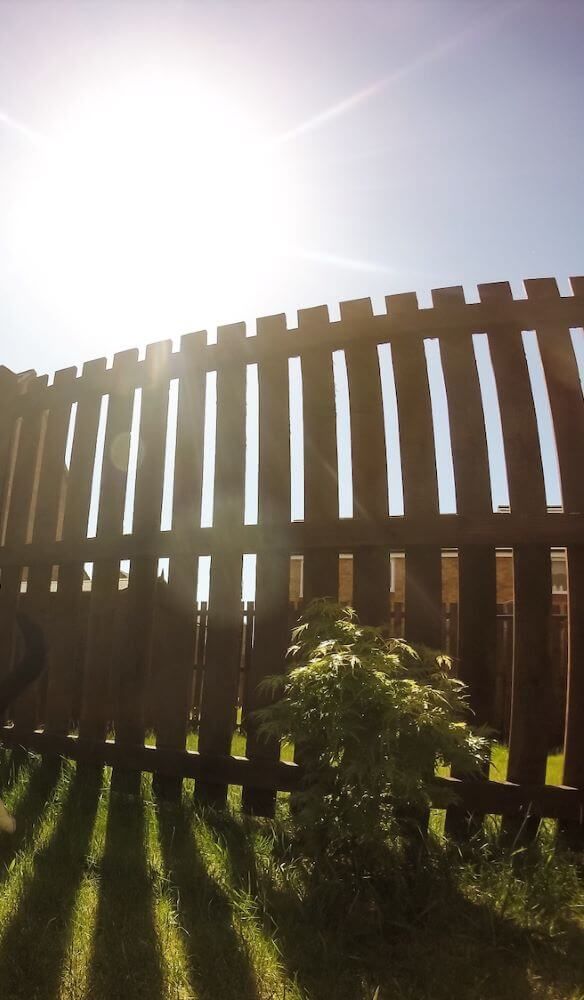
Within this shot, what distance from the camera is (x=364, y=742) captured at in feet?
7.73

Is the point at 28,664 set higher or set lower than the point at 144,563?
lower

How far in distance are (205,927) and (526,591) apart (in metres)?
2.00

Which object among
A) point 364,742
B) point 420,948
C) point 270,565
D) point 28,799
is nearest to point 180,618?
point 270,565

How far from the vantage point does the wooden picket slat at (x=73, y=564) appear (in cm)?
424

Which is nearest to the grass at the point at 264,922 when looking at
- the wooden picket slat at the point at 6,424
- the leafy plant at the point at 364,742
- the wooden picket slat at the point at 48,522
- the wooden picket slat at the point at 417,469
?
the leafy plant at the point at 364,742

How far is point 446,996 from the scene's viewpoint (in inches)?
72.9

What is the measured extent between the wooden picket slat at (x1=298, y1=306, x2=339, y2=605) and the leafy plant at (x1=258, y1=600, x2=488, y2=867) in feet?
2.96

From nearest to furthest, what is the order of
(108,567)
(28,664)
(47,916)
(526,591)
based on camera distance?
(28,664) < (47,916) < (526,591) < (108,567)

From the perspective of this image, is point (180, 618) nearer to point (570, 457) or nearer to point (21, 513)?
point (21, 513)

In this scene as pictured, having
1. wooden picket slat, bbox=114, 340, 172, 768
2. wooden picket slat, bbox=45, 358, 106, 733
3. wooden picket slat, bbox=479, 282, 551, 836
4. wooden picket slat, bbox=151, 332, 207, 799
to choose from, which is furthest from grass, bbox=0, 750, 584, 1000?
wooden picket slat, bbox=45, 358, 106, 733

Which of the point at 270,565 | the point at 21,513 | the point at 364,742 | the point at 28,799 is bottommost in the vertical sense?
the point at 28,799

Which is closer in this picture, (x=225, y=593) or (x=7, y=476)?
(x=225, y=593)

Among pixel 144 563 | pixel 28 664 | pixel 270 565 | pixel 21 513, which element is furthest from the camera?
pixel 21 513

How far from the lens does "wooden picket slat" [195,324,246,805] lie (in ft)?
11.7
